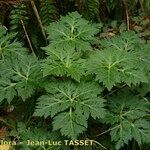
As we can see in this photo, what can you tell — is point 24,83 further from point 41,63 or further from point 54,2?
point 54,2

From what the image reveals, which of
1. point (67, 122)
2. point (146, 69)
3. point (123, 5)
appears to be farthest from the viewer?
point (123, 5)

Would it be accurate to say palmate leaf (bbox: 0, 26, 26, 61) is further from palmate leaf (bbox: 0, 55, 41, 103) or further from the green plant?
palmate leaf (bbox: 0, 55, 41, 103)

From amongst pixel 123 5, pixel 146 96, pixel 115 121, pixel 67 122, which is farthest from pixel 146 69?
pixel 123 5

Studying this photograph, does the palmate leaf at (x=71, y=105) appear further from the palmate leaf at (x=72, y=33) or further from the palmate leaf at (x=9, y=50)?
the palmate leaf at (x=9, y=50)

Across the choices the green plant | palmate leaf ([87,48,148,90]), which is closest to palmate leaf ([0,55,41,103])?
the green plant

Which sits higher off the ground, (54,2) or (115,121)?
(54,2)

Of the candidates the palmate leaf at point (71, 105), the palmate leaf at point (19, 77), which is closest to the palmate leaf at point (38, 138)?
the palmate leaf at point (71, 105)
